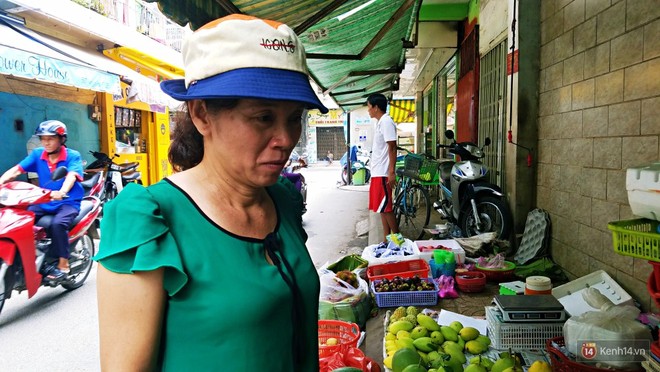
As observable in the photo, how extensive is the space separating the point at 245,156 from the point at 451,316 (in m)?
2.75

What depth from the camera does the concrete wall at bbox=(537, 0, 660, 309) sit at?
3195mm

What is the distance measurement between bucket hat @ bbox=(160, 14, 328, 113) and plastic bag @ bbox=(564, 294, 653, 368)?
1.94m

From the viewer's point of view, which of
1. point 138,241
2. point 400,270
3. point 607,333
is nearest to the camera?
point 138,241

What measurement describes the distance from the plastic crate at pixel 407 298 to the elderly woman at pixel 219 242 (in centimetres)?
266

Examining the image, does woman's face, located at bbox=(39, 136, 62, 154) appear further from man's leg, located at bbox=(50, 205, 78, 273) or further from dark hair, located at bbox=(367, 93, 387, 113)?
dark hair, located at bbox=(367, 93, 387, 113)

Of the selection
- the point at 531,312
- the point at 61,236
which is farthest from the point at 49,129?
the point at 531,312

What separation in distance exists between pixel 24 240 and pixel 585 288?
491 centimetres

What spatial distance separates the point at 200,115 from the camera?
3.88 ft

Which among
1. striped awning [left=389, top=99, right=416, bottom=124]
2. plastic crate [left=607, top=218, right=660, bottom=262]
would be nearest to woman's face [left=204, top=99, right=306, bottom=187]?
plastic crate [left=607, top=218, right=660, bottom=262]

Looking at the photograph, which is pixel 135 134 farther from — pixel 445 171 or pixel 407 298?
pixel 407 298

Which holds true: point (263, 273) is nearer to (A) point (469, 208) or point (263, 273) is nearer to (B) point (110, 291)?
(B) point (110, 291)

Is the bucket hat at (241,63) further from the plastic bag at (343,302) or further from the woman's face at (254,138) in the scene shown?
the plastic bag at (343,302)

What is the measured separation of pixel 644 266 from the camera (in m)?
3.22

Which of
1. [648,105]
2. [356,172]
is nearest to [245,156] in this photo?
[648,105]
